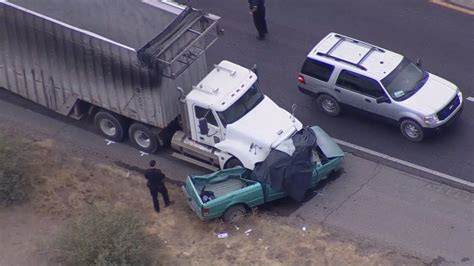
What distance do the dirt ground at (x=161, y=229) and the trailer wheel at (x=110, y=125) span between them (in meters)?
0.90

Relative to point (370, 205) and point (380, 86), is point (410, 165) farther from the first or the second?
point (380, 86)

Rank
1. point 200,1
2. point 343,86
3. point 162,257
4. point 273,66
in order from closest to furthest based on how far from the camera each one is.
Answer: point 162,257
point 343,86
point 273,66
point 200,1

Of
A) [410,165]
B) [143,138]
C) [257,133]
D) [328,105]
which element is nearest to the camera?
[257,133]

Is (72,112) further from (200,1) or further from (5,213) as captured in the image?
(200,1)

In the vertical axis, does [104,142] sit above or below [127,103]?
below

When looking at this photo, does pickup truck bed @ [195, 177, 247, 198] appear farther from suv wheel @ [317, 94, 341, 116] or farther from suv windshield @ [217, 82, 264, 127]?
suv wheel @ [317, 94, 341, 116]

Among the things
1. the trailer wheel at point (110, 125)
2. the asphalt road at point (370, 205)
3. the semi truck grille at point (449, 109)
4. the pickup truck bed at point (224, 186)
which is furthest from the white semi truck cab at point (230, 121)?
the semi truck grille at point (449, 109)

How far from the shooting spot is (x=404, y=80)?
Answer: 21859 mm

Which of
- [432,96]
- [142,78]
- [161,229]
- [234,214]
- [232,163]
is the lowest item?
[161,229]

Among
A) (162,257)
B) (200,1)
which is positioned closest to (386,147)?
(162,257)

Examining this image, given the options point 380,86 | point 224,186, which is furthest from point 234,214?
point 380,86

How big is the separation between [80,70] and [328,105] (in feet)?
19.5

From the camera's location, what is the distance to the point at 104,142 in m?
22.1

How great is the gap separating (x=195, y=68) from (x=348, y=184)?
4.29 m
